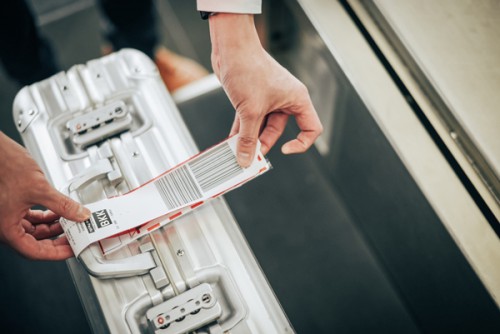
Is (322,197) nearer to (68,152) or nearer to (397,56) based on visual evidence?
(397,56)

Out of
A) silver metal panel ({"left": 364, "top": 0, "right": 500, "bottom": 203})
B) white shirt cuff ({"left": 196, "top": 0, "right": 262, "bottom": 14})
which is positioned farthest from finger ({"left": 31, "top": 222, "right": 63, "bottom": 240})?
silver metal panel ({"left": 364, "top": 0, "right": 500, "bottom": 203})

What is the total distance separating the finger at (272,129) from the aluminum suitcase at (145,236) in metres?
0.15

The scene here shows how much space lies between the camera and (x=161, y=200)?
2.50 feet

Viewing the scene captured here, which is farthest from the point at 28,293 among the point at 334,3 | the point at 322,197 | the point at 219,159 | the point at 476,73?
the point at 476,73

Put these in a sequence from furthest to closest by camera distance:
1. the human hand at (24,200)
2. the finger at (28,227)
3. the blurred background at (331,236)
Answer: the blurred background at (331,236) → the finger at (28,227) → the human hand at (24,200)

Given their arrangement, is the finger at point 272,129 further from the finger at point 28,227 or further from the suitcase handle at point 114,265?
the finger at point 28,227

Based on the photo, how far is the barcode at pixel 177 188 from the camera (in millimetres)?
765

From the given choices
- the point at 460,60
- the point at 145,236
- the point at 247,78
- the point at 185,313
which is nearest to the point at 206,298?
the point at 185,313

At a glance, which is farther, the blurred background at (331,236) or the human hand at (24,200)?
the blurred background at (331,236)

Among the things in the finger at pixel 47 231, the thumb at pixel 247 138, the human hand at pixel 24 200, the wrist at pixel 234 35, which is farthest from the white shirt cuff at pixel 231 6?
the finger at pixel 47 231

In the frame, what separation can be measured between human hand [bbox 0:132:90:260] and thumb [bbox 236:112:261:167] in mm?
299

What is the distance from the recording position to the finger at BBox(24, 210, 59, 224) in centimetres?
81

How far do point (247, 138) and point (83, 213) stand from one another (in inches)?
12.8

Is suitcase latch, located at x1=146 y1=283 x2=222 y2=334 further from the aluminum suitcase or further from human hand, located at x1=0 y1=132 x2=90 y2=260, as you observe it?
human hand, located at x1=0 y1=132 x2=90 y2=260
